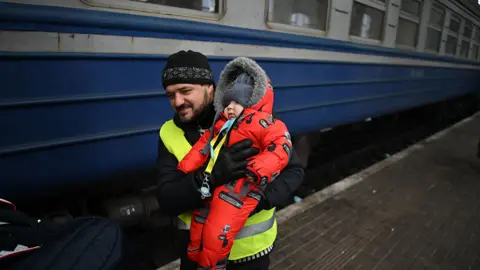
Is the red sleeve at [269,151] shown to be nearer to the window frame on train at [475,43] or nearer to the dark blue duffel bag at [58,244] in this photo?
the dark blue duffel bag at [58,244]

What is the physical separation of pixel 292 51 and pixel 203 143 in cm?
218

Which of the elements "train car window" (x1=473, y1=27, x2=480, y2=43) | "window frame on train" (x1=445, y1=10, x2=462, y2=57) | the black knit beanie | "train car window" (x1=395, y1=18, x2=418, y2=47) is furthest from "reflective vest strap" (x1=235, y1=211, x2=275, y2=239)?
"train car window" (x1=473, y1=27, x2=480, y2=43)

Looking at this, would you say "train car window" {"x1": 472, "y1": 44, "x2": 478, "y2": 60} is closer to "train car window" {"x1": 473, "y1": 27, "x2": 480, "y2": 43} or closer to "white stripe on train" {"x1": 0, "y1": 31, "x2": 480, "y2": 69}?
"train car window" {"x1": 473, "y1": 27, "x2": 480, "y2": 43}

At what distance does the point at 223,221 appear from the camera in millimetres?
1162

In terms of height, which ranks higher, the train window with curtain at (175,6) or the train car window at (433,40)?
the train car window at (433,40)

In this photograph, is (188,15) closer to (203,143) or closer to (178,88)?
(178,88)

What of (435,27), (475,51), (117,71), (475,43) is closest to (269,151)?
(117,71)

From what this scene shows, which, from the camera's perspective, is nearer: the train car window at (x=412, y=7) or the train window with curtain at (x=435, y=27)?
the train car window at (x=412, y=7)

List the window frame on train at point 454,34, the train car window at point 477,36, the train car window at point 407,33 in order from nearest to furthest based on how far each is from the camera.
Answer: the train car window at point 407,33 → the window frame on train at point 454,34 → the train car window at point 477,36

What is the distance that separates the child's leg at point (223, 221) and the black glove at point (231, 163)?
→ 3cm

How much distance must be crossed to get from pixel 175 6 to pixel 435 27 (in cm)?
603

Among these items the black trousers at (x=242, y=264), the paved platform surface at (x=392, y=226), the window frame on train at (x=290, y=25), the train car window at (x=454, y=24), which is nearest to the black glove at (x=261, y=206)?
the black trousers at (x=242, y=264)

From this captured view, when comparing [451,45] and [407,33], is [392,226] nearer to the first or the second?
[407,33]

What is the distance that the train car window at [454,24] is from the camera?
22.5 feet
